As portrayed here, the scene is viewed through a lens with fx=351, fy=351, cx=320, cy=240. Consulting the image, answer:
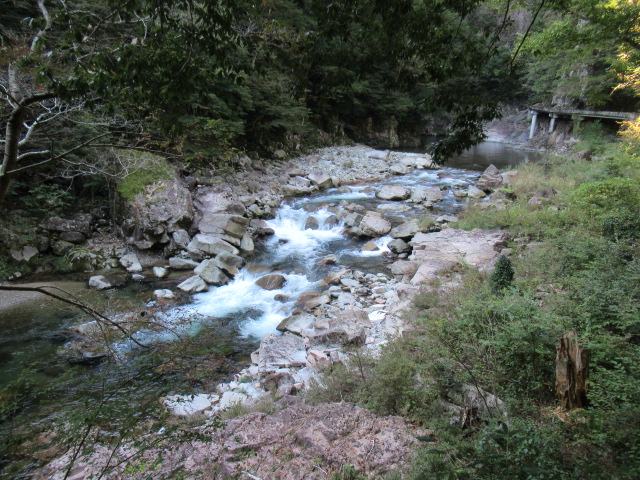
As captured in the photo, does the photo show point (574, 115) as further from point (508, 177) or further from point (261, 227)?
point (261, 227)

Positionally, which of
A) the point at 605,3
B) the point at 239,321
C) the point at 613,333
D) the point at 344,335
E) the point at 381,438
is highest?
the point at 605,3

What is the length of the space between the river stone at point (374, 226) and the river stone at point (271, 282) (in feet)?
11.6

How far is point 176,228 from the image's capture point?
9672 millimetres

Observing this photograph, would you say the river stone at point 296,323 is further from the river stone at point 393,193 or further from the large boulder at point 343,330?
the river stone at point 393,193

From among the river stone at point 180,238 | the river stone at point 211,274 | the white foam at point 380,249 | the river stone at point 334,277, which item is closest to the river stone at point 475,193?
the white foam at point 380,249

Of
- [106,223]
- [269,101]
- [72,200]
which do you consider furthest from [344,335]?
[269,101]

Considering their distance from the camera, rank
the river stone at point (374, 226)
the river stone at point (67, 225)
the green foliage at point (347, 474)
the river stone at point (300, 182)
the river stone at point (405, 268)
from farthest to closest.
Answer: the river stone at point (300, 182) → the river stone at point (374, 226) → the river stone at point (67, 225) → the river stone at point (405, 268) → the green foliage at point (347, 474)

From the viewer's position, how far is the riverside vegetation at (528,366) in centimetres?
231

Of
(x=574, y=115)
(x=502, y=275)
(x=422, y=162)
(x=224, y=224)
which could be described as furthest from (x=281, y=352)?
(x=574, y=115)

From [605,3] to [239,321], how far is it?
418 inches

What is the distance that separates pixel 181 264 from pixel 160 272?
541mm

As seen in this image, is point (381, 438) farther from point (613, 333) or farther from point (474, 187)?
point (474, 187)

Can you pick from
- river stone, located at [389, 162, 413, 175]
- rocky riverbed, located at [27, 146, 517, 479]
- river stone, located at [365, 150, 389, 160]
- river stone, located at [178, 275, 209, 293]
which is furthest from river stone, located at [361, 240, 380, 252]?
river stone, located at [365, 150, 389, 160]

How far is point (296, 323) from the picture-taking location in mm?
6621
